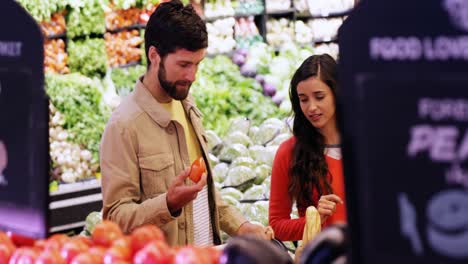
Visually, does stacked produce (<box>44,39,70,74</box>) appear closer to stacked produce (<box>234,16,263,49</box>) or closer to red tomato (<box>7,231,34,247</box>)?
stacked produce (<box>234,16,263,49</box>)

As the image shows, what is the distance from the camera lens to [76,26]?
831cm

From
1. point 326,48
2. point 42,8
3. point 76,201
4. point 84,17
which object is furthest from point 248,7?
point 76,201

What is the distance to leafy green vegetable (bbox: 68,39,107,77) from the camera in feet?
27.1

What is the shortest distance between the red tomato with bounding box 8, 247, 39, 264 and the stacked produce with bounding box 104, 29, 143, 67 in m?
6.85

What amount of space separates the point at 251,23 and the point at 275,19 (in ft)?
2.36

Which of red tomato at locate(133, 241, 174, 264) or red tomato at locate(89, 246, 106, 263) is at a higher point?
red tomato at locate(133, 241, 174, 264)

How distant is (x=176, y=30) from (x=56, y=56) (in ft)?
16.8

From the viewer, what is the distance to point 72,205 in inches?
263

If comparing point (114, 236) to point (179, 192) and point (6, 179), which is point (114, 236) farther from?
point (179, 192)

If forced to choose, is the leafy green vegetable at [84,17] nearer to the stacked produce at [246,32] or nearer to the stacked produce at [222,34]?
the stacked produce at [222,34]

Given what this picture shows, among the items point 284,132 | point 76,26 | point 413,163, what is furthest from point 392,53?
point 76,26

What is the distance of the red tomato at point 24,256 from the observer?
206 cm

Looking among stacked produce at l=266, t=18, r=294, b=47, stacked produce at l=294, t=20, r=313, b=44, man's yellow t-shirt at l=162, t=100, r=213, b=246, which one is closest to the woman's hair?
man's yellow t-shirt at l=162, t=100, r=213, b=246

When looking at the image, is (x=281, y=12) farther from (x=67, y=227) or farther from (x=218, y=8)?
(x=67, y=227)
